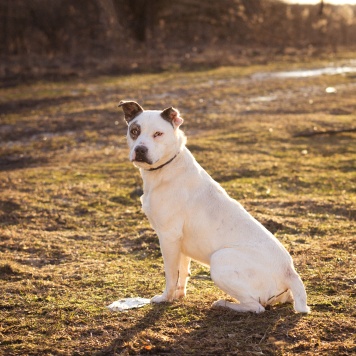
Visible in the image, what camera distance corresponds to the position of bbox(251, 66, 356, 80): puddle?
88.9 ft

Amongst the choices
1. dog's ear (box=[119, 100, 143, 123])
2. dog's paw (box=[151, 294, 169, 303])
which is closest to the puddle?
dog's ear (box=[119, 100, 143, 123])

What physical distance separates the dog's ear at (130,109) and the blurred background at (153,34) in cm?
1845

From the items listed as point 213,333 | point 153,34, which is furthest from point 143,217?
point 153,34

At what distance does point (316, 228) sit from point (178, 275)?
327 centimetres

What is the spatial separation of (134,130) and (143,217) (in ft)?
12.9

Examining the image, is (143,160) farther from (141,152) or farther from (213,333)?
(213,333)

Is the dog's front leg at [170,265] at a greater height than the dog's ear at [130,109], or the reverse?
the dog's ear at [130,109]

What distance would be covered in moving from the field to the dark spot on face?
5.25 feet

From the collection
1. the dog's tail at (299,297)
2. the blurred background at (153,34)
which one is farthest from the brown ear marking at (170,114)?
the blurred background at (153,34)

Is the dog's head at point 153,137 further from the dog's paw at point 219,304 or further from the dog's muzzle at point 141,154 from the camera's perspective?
the dog's paw at point 219,304

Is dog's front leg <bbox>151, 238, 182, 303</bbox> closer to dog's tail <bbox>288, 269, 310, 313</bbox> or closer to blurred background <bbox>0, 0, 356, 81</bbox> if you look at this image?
→ dog's tail <bbox>288, 269, 310, 313</bbox>

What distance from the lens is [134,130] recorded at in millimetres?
5723

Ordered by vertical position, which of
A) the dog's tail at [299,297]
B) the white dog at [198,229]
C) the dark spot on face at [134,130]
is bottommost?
Result: the dog's tail at [299,297]

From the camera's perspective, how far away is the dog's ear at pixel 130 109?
19.3ft
